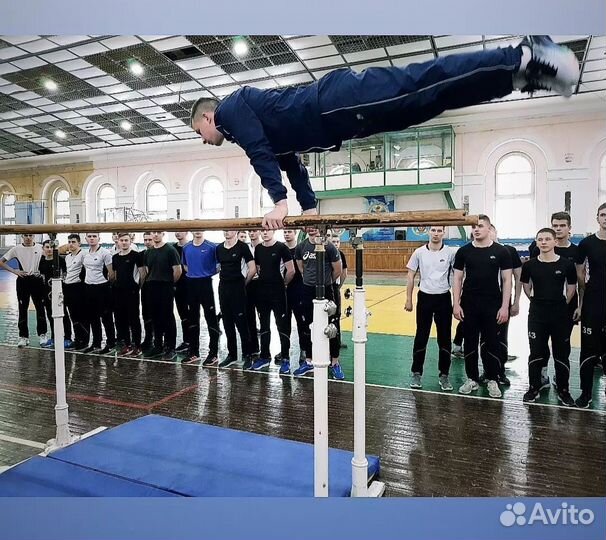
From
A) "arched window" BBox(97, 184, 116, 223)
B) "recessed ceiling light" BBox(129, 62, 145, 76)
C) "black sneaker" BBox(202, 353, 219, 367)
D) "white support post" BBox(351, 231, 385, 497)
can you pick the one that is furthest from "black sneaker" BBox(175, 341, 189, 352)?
"white support post" BBox(351, 231, 385, 497)

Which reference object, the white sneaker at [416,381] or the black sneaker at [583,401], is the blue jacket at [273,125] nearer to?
the white sneaker at [416,381]

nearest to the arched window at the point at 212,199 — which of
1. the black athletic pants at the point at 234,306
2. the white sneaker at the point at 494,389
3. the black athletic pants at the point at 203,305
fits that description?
the black athletic pants at the point at 234,306

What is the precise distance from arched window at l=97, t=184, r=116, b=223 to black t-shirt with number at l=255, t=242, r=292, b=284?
1.16 m

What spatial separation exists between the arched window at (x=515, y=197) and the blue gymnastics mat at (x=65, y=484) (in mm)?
3103

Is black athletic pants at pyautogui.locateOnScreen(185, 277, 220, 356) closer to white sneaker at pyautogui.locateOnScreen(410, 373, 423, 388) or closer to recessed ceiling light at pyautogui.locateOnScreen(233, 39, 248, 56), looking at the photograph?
white sneaker at pyautogui.locateOnScreen(410, 373, 423, 388)

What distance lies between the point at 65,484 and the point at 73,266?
9.10 ft

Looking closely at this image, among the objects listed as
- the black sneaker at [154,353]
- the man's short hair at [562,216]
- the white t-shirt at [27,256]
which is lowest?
the black sneaker at [154,353]

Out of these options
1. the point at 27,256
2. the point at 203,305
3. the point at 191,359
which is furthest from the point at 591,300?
the point at 27,256

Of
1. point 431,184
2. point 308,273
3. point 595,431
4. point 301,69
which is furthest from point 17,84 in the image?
point 595,431

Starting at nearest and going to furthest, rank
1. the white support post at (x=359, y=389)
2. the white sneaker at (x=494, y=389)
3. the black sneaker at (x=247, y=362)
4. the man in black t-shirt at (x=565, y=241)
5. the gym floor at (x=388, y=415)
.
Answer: the white support post at (x=359, y=389), the gym floor at (x=388, y=415), the man in black t-shirt at (x=565, y=241), the white sneaker at (x=494, y=389), the black sneaker at (x=247, y=362)

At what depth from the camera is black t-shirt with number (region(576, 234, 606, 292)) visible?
2.58 meters

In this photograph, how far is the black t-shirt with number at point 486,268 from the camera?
2.84 metres

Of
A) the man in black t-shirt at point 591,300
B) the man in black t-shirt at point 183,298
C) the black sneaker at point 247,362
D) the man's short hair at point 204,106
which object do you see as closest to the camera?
the man's short hair at point 204,106

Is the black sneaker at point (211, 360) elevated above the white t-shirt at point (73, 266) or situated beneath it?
situated beneath
